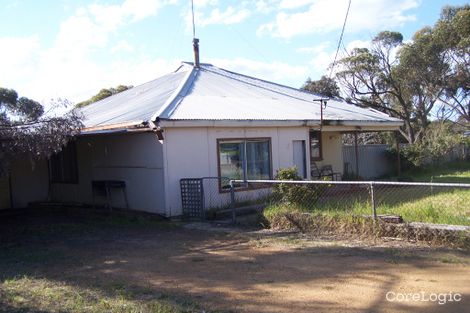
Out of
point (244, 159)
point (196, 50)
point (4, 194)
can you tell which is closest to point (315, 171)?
point (244, 159)

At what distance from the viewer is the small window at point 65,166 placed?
17.4m

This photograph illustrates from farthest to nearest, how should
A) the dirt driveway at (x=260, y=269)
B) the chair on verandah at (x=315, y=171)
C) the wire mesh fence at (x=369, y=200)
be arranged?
the chair on verandah at (x=315, y=171), the wire mesh fence at (x=369, y=200), the dirt driveway at (x=260, y=269)

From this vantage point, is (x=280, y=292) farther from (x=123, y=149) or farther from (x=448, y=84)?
(x=448, y=84)

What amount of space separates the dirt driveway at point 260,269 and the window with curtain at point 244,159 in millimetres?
3689

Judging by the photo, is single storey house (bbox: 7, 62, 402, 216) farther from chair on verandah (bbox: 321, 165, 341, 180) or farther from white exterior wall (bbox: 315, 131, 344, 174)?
chair on verandah (bbox: 321, 165, 341, 180)

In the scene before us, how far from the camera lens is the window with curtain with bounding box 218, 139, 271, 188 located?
46.2ft

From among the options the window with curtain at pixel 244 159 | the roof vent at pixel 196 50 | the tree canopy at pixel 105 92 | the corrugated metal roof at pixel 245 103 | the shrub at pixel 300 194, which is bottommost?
the shrub at pixel 300 194

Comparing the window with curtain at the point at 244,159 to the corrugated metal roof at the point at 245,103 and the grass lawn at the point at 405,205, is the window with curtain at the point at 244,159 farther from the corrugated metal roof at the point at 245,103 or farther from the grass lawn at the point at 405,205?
the grass lawn at the point at 405,205

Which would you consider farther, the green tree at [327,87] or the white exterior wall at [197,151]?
the green tree at [327,87]

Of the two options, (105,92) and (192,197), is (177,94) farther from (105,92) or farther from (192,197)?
(105,92)

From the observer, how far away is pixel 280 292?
19.9ft

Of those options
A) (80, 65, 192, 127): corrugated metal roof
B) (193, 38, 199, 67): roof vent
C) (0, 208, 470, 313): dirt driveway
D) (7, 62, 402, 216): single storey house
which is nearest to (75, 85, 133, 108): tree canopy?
(80, 65, 192, 127): corrugated metal roof

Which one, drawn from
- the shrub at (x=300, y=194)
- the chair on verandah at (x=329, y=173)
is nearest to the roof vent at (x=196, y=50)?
the chair on verandah at (x=329, y=173)

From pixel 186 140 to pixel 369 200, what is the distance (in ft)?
15.5
